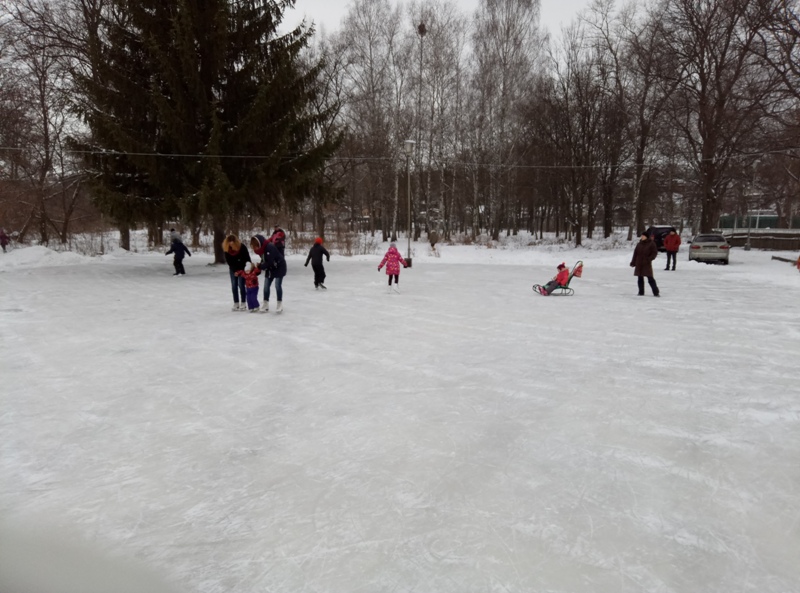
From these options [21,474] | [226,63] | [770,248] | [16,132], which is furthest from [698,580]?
[770,248]

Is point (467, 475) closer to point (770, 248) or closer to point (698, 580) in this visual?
point (698, 580)

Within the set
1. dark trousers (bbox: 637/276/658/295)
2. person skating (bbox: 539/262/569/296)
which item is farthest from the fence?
person skating (bbox: 539/262/569/296)

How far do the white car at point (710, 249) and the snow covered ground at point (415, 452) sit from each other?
14111mm

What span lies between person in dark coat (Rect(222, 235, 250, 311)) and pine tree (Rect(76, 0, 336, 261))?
7044 mm

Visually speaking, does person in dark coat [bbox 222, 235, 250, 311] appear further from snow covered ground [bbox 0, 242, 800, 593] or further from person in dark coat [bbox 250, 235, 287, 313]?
snow covered ground [bbox 0, 242, 800, 593]

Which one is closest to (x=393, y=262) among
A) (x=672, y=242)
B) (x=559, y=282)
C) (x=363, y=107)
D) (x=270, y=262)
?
(x=270, y=262)

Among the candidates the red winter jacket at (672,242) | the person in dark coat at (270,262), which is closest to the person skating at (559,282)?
the person in dark coat at (270,262)

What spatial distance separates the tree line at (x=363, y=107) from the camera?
54.4 feet

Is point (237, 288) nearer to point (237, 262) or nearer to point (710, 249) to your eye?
point (237, 262)

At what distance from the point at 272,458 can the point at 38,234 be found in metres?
33.9

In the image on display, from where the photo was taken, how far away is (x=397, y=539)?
2611 millimetres

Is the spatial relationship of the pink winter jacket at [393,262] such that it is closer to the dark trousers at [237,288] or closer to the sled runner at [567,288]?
the sled runner at [567,288]

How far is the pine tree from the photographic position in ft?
52.8

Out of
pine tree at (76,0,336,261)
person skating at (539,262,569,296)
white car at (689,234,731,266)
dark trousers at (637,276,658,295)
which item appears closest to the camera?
dark trousers at (637,276,658,295)
